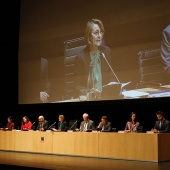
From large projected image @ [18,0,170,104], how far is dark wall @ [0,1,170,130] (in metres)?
0.32

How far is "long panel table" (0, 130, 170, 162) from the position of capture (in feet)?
24.1

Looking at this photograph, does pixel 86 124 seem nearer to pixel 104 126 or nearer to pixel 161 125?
pixel 104 126

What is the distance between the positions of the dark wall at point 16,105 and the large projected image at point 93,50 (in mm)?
320

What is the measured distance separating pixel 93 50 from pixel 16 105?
3502mm

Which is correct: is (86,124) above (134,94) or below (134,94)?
below

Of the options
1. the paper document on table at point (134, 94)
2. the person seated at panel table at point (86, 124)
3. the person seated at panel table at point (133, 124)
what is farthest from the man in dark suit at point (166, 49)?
the person seated at panel table at point (86, 124)

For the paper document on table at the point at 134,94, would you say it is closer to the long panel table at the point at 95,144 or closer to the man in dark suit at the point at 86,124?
the man in dark suit at the point at 86,124

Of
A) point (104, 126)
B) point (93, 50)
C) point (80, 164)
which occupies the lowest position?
point (80, 164)

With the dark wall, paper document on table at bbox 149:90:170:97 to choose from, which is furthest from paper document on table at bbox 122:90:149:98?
the dark wall

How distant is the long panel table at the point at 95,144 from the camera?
7.35m

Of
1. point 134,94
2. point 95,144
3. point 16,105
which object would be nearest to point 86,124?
point 95,144

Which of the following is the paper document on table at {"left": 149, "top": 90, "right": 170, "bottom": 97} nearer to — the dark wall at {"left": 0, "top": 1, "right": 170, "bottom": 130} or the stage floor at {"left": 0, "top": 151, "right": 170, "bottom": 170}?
the dark wall at {"left": 0, "top": 1, "right": 170, "bottom": 130}

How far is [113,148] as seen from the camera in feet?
25.5

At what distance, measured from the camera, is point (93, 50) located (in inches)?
380
